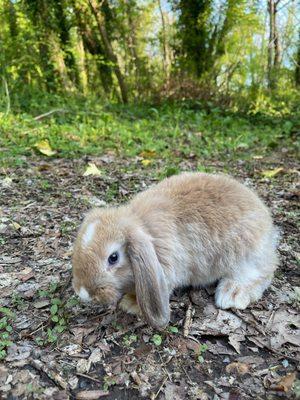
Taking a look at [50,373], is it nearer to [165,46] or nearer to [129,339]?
[129,339]

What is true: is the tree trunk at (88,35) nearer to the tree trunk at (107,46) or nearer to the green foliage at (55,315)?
the tree trunk at (107,46)

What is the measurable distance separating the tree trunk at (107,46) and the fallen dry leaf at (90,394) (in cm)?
914

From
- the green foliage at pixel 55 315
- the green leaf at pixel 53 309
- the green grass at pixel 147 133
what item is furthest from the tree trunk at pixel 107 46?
the green leaf at pixel 53 309

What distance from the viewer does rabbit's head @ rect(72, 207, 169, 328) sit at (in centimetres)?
224

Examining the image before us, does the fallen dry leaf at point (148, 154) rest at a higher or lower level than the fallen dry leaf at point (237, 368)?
higher

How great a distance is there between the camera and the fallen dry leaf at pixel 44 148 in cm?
534

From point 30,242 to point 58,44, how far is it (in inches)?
292

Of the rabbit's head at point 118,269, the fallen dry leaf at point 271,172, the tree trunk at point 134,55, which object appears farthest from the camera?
the tree trunk at point 134,55

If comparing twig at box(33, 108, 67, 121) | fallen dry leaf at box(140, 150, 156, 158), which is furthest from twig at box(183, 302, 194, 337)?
twig at box(33, 108, 67, 121)

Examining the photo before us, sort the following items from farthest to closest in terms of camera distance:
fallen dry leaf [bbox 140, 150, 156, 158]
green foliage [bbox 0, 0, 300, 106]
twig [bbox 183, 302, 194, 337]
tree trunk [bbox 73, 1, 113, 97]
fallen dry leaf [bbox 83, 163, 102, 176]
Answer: tree trunk [bbox 73, 1, 113, 97], green foliage [bbox 0, 0, 300, 106], fallen dry leaf [bbox 140, 150, 156, 158], fallen dry leaf [bbox 83, 163, 102, 176], twig [bbox 183, 302, 194, 337]

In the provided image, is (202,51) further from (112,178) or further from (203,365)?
(203,365)

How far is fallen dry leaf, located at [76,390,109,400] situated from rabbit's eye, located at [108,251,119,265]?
2.03ft

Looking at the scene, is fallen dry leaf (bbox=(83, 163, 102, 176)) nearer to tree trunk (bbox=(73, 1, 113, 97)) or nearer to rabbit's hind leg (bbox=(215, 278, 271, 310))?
rabbit's hind leg (bbox=(215, 278, 271, 310))

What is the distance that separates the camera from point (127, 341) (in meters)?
2.41
